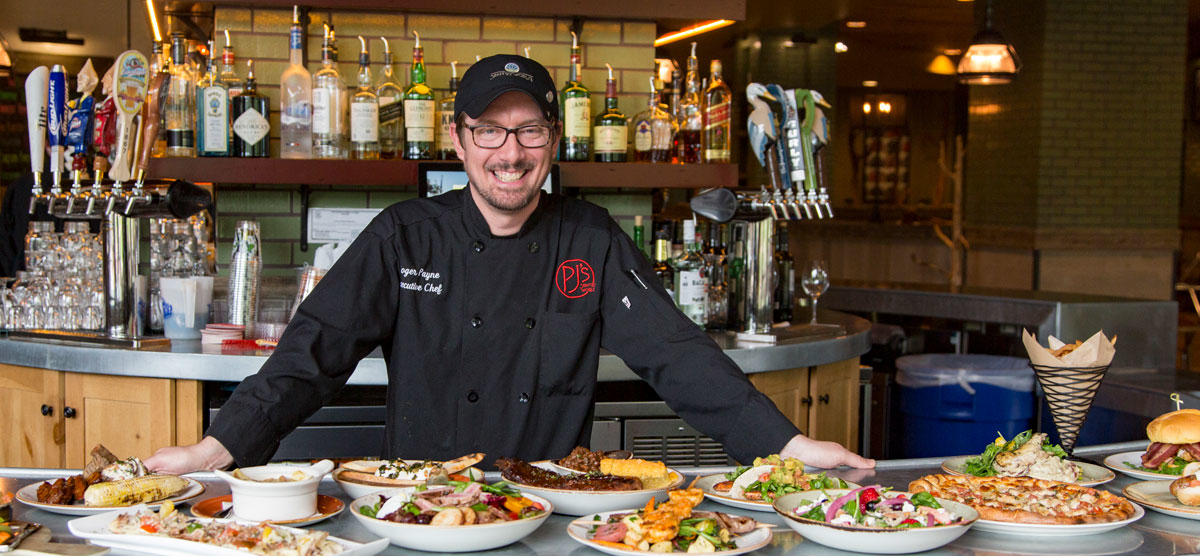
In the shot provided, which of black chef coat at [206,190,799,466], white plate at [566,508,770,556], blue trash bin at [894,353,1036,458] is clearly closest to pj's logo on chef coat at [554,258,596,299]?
black chef coat at [206,190,799,466]

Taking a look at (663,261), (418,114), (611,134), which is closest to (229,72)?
(418,114)

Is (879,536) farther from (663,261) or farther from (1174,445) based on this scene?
(663,261)

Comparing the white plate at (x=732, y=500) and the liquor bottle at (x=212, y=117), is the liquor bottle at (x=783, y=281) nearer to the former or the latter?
Answer: the liquor bottle at (x=212, y=117)

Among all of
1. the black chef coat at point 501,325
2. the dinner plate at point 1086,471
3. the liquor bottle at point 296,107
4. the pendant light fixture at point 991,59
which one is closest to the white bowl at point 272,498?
the black chef coat at point 501,325

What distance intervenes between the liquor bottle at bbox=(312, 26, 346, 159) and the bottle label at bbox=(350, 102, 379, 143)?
0.18 ft

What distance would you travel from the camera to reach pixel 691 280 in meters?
3.39

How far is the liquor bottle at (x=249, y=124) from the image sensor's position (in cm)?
351

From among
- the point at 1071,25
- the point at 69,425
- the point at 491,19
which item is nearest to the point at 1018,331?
the point at 491,19

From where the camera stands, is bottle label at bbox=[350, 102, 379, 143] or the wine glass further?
the wine glass

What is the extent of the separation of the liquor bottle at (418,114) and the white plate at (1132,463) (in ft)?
7.56

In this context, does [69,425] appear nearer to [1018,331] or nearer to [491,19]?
[491,19]

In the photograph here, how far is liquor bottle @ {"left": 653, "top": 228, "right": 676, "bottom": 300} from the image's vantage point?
3.53 meters

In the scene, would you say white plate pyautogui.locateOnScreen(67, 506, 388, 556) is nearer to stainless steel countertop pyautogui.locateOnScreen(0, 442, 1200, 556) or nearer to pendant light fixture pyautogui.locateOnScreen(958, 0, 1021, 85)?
stainless steel countertop pyautogui.locateOnScreen(0, 442, 1200, 556)

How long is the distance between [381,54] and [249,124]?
52 cm
